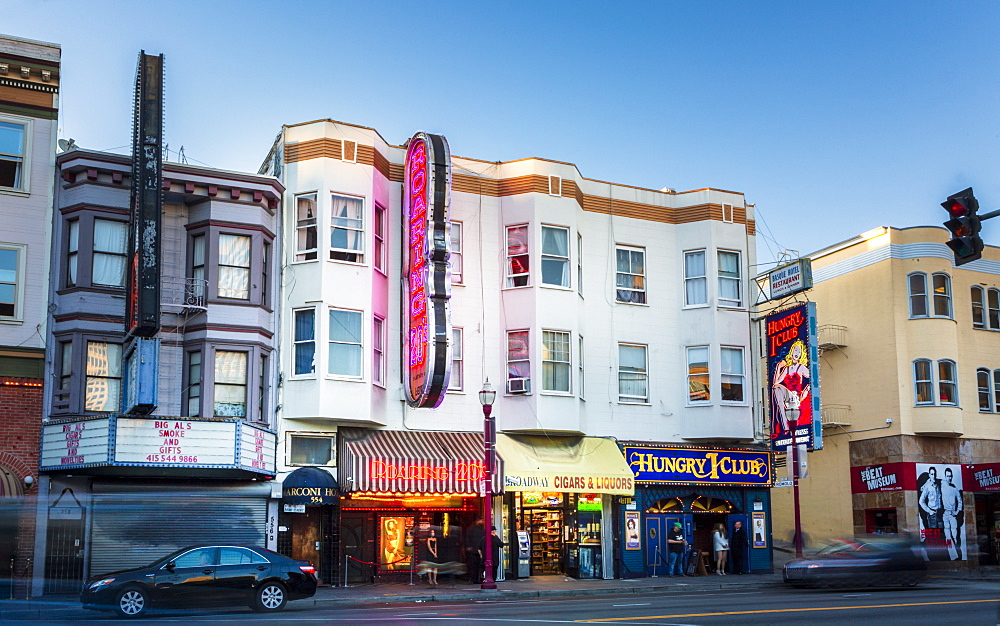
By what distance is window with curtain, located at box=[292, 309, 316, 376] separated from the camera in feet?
96.8

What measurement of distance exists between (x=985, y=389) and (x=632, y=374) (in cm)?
1666

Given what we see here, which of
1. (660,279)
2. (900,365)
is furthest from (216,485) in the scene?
(900,365)

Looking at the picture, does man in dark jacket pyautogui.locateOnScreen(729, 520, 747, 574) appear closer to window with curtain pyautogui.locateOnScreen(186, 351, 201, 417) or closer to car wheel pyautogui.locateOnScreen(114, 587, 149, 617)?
window with curtain pyautogui.locateOnScreen(186, 351, 201, 417)

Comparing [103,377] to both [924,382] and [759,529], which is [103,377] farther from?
[924,382]

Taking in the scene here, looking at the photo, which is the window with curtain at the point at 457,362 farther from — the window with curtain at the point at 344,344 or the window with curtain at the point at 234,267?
the window with curtain at the point at 234,267

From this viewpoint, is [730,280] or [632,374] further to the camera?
[730,280]

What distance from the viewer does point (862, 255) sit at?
42.0 metres

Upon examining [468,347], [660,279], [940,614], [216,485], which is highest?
[660,279]

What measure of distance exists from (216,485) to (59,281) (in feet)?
21.9

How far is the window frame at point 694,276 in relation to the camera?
35.2 metres

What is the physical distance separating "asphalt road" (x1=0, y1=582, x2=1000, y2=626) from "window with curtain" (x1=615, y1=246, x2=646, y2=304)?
1200cm

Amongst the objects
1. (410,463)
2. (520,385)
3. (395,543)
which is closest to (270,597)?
(410,463)

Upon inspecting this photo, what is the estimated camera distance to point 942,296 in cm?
4066

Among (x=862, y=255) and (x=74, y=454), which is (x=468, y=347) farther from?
(x=862, y=255)
